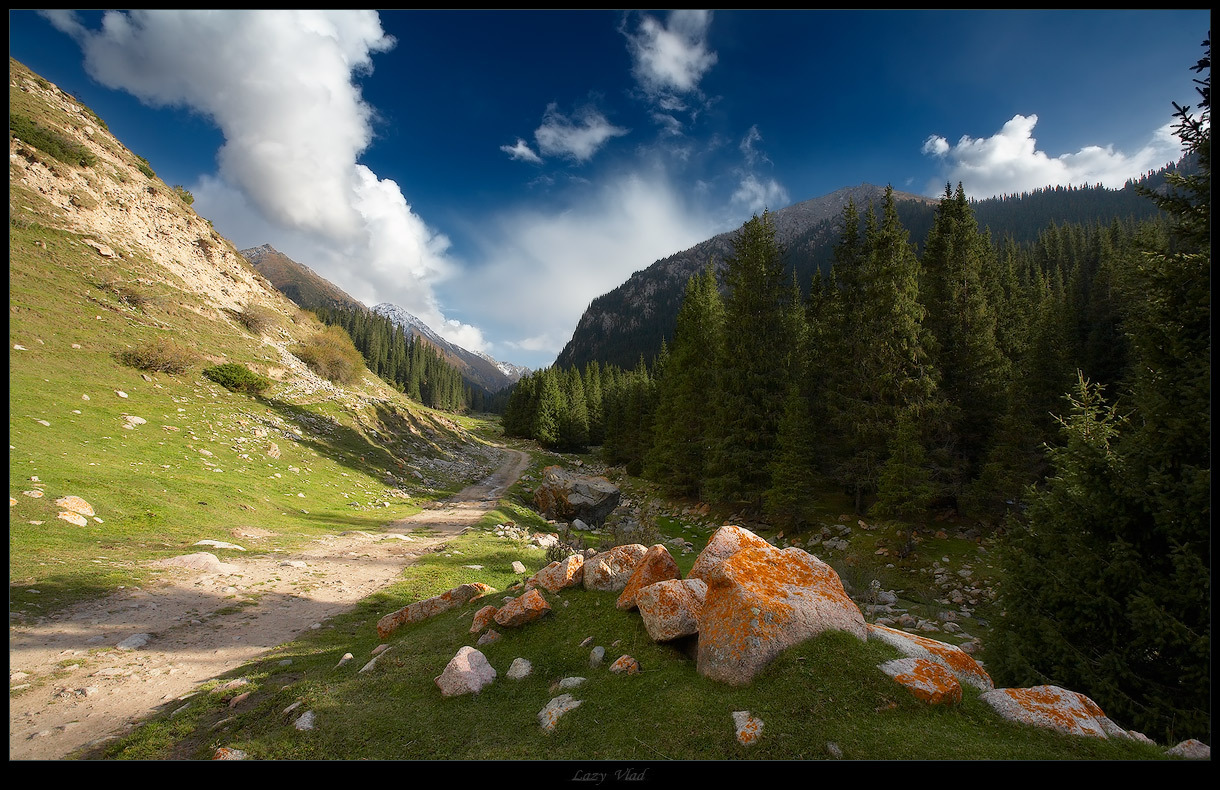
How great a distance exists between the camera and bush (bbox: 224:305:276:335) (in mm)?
39097

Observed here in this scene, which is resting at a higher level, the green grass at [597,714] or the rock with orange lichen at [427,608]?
the green grass at [597,714]

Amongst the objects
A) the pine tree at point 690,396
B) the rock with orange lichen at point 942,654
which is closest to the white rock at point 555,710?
the rock with orange lichen at point 942,654

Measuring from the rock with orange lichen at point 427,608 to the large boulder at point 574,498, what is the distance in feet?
50.8

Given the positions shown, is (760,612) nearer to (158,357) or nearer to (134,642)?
(134,642)

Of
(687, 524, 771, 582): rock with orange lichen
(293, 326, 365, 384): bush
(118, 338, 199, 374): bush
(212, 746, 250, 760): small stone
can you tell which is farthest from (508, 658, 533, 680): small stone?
(293, 326, 365, 384): bush

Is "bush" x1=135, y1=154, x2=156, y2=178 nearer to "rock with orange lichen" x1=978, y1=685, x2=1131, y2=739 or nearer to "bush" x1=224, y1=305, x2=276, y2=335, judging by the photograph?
"bush" x1=224, y1=305, x2=276, y2=335

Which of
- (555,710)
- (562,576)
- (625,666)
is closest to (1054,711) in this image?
(625,666)

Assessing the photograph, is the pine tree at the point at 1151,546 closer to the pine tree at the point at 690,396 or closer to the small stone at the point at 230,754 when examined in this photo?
the small stone at the point at 230,754

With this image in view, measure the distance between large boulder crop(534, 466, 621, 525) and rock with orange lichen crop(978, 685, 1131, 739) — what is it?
21417 mm

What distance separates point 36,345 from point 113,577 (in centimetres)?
2104

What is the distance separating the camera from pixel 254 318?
1578 inches

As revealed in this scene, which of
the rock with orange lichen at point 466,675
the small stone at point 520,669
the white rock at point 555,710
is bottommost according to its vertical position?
the small stone at point 520,669

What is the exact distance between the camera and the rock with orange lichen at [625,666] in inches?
199

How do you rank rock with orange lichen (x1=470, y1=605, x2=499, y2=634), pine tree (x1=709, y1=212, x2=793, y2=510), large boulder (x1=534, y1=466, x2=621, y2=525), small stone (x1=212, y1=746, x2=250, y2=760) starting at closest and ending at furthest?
small stone (x1=212, y1=746, x2=250, y2=760)
rock with orange lichen (x1=470, y1=605, x2=499, y2=634)
pine tree (x1=709, y1=212, x2=793, y2=510)
large boulder (x1=534, y1=466, x2=621, y2=525)
